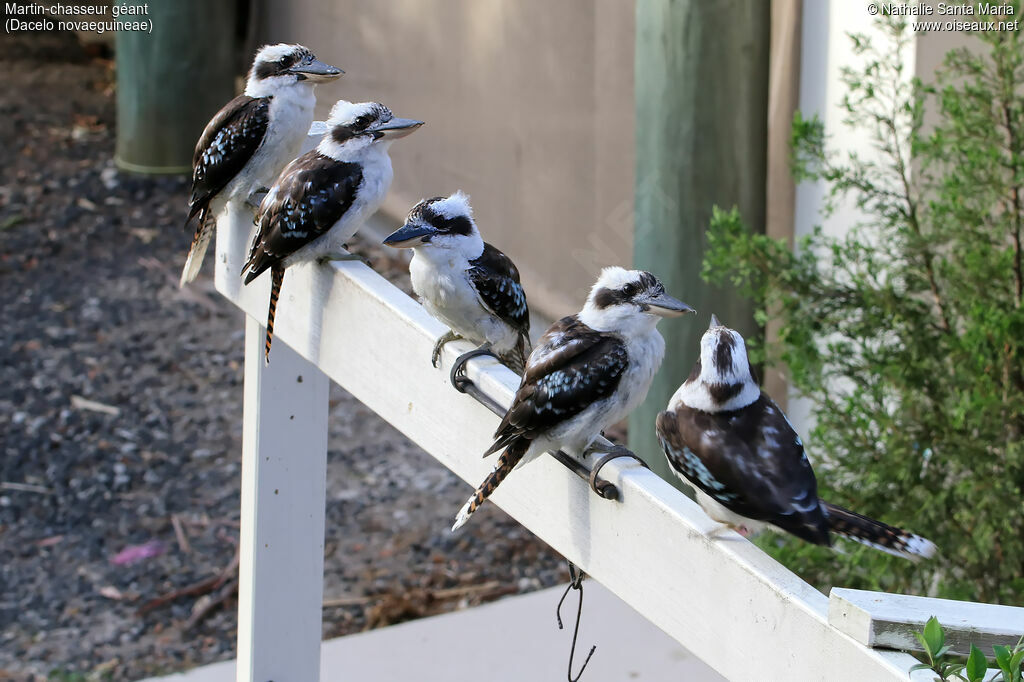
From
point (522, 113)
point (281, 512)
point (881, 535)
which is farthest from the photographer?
point (522, 113)

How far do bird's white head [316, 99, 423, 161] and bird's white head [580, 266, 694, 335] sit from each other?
2.80 ft

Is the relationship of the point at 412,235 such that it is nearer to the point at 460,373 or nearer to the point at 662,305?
the point at 460,373

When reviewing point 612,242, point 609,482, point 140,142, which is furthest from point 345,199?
point 140,142

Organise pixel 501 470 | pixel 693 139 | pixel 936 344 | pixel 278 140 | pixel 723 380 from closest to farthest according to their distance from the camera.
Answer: pixel 501 470, pixel 723 380, pixel 278 140, pixel 936 344, pixel 693 139

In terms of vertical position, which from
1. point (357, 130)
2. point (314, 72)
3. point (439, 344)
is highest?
point (314, 72)

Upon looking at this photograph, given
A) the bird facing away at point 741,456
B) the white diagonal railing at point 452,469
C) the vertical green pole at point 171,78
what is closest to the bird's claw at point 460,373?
the white diagonal railing at point 452,469

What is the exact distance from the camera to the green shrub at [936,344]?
11.2ft

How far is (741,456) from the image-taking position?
74.5 inches

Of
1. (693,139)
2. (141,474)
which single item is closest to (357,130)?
(693,139)

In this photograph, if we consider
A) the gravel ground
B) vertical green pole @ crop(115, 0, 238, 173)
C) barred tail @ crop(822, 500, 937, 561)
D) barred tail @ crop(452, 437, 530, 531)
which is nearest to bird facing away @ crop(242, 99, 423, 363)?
barred tail @ crop(452, 437, 530, 531)

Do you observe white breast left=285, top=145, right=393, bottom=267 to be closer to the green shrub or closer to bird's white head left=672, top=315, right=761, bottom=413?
bird's white head left=672, top=315, right=761, bottom=413

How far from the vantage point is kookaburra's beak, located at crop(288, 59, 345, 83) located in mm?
3230

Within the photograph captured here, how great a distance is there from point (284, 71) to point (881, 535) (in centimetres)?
223

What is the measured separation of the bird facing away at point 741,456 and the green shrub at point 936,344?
1571 millimetres
